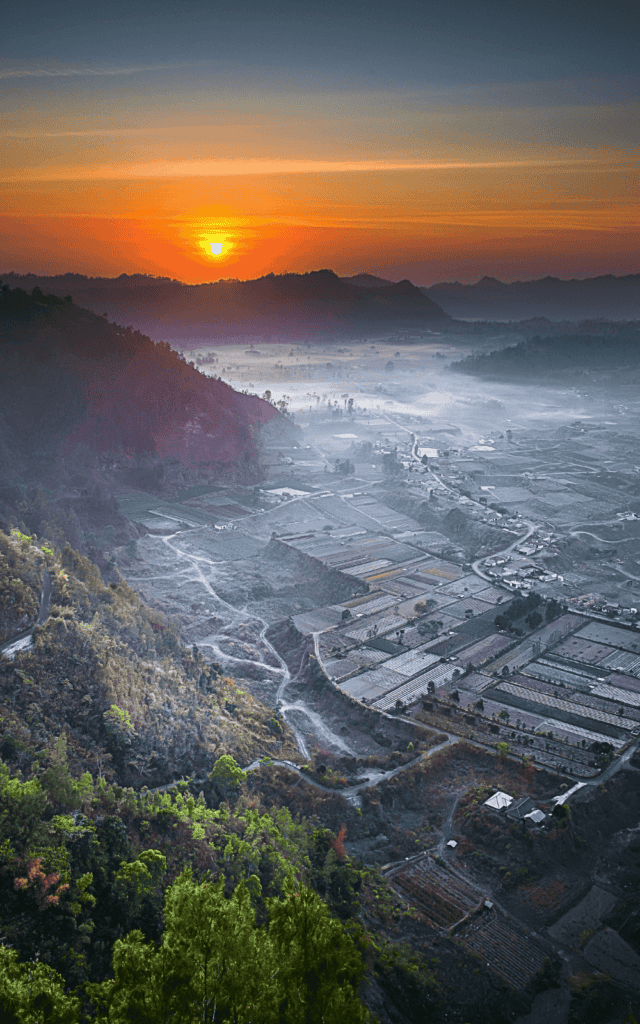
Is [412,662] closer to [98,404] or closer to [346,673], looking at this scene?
[346,673]

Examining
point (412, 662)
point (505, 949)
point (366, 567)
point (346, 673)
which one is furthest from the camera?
point (366, 567)

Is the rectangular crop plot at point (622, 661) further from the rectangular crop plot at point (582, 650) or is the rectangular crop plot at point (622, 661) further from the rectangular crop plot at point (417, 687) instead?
the rectangular crop plot at point (417, 687)

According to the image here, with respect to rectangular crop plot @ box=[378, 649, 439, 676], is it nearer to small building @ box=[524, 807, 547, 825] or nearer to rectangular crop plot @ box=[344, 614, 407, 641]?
rectangular crop plot @ box=[344, 614, 407, 641]

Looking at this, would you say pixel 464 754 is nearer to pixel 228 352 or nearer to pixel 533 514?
pixel 533 514

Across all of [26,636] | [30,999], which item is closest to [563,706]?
[26,636]

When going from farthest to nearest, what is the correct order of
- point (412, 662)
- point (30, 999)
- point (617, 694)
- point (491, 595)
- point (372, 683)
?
1. point (491, 595)
2. point (412, 662)
3. point (372, 683)
4. point (617, 694)
5. point (30, 999)

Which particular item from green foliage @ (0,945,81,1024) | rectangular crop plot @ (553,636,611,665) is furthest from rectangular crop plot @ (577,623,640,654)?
green foliage @ (0,945,81,1024)
